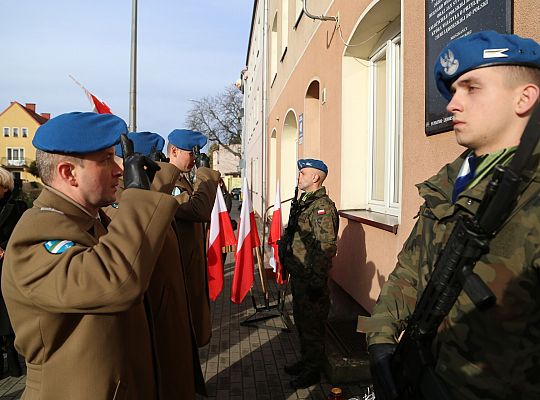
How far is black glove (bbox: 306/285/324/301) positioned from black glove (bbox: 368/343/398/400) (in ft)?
8.04

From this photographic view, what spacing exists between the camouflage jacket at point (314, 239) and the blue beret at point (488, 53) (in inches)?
99.0

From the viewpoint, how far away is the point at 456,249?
1294 millimetres

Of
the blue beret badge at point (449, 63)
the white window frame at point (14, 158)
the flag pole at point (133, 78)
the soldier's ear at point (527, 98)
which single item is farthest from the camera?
the white window frame at point (14, 158)

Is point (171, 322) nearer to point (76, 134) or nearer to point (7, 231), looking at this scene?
point (76, 134)

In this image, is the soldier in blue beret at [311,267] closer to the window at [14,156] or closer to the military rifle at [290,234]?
the military rifle at [290,234]

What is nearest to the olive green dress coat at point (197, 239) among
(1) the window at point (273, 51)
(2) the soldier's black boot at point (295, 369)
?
(2) the soldier's black boot at point (295, 369)

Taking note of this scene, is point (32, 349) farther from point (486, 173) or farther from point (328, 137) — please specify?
point (328, 137)

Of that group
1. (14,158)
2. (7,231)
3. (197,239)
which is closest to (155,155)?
(197,239)

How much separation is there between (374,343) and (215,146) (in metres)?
54.1

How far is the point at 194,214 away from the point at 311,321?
155 centimetres

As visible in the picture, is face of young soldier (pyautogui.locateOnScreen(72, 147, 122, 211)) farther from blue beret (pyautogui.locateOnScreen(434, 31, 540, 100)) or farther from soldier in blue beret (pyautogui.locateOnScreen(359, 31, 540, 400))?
blue beret (pyautogui.locateOnScreen(434, 31, 540, 100))

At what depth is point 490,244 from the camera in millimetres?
1281

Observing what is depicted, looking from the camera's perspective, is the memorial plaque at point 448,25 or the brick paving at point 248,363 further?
the brick paving at point 248,363

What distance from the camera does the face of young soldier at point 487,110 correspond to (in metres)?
1.38
